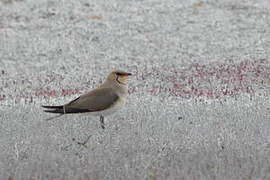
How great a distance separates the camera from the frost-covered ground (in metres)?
5.68

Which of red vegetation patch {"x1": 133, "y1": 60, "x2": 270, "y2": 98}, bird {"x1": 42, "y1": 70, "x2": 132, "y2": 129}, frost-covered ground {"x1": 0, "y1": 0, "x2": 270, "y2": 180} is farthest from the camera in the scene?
red vegetation patch {"x1": 133, "y1": 60, "x2": 270, "y2": 98}

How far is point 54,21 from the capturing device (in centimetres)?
2625

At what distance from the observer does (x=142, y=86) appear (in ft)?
44.7

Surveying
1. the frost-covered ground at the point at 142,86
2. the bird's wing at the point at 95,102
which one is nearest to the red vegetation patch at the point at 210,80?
the frost-covered ground at the point at 142,86

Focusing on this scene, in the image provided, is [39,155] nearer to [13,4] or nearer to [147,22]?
[147,22]

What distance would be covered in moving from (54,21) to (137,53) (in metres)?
7.06

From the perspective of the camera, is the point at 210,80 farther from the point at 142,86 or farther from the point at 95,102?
the point at 95,102

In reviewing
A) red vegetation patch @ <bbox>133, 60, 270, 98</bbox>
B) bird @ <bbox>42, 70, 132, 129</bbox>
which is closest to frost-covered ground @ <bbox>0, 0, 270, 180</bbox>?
red vegetation patch @ <bbox>133, 60, 270, 98</bbox>

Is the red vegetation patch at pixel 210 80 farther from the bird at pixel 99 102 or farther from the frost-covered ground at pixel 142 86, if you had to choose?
the bird at pixel 99 102

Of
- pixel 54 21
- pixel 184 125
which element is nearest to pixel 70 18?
pixel 54 21

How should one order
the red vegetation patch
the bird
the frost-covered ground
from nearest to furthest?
1. the frost-covered ground
2. the bird
3. the red vegetation patch

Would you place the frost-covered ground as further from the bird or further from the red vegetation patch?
the bird

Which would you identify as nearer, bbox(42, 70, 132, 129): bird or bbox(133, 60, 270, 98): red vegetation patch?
bbox(42, 70, 132, 129): bird

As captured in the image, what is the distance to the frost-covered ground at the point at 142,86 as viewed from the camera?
5680 mm
